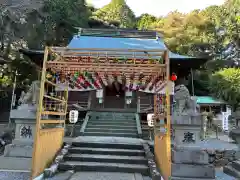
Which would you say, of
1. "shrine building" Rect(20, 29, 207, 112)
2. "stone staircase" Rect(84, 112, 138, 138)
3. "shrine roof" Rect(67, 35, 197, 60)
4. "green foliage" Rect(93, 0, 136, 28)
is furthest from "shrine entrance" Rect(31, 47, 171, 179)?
"green foliage" Rect(93, 0, 136, 28)

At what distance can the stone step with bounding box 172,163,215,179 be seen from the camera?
6.41m

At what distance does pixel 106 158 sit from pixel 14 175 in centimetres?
223

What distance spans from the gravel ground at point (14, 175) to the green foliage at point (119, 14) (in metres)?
31.4

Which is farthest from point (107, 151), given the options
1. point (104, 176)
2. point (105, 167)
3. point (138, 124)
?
point (138, 124)

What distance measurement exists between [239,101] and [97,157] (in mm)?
20475

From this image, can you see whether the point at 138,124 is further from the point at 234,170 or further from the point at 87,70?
the point at 87,70

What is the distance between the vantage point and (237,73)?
23438mm

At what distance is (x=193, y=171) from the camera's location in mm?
6441

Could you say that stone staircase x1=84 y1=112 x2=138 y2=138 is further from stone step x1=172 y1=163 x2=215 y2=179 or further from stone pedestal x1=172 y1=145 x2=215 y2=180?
stone step x1=172 y1=163 x2=215 y2=179

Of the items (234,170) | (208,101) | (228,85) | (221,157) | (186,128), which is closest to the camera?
(234,170)

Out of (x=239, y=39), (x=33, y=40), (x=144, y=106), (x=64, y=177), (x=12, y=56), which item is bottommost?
(x=64, y=177)

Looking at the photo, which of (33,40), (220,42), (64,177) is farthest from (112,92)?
(220,42)

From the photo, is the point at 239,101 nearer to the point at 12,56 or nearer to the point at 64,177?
the point at 12,56

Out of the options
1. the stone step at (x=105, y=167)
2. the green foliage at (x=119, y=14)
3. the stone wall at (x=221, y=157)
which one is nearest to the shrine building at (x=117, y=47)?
the stone wall at (x=221, y=157)
